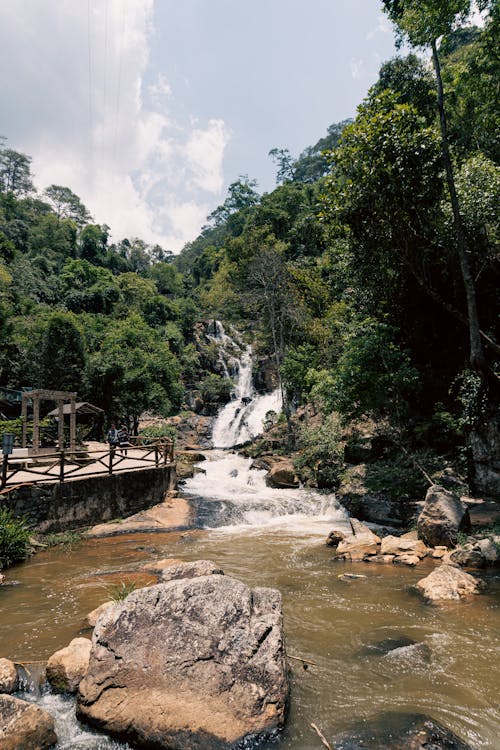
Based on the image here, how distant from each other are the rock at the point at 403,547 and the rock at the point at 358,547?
0.21m

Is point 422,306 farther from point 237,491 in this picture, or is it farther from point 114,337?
point 114,337

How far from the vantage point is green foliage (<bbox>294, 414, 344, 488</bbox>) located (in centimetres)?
1772

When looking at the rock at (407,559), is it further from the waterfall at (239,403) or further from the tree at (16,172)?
the tree at (16,172)

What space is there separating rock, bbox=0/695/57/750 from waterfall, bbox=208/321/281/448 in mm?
27004

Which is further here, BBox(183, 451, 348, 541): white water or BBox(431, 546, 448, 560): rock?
BBox(183, 451, 348, 541): white water

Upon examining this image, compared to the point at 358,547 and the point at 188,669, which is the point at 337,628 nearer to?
the point at 188,669

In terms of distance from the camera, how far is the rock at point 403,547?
31.5 feet

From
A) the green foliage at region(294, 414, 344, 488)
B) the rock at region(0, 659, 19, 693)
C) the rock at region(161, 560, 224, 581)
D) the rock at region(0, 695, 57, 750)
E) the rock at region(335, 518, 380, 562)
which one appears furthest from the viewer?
the green foliage at region(294, 414, 344, 488)

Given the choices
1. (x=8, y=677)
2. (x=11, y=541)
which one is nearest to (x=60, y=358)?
(x=11, y=541)

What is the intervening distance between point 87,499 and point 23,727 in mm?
9384

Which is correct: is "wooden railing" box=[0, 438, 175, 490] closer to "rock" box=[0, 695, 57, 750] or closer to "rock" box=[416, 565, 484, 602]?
"rock" box=[0, 695, 57, 750]

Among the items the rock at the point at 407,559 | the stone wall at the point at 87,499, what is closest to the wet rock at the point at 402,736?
the rock at the point at 407,559

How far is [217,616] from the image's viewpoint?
4.46 meters

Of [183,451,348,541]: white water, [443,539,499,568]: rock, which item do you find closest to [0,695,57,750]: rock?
[443,539,499,568]: rock
